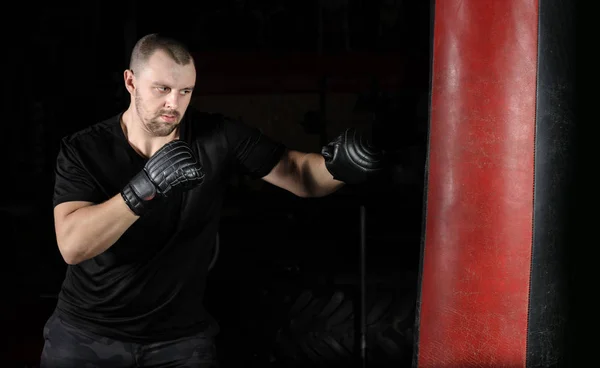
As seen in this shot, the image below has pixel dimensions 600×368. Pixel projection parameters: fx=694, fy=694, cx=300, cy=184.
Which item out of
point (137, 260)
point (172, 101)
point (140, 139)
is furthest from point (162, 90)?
point (137, 260)

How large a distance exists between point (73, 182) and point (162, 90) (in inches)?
12.2

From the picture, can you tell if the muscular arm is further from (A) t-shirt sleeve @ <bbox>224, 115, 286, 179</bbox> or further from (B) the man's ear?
(B) the man's ear

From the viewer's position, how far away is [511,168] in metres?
1.38

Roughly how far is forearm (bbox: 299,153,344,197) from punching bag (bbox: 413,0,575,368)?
0.50m

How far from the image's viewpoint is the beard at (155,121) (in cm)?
172

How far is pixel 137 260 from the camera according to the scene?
5.83ft

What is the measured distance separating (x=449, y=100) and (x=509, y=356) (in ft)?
1.74

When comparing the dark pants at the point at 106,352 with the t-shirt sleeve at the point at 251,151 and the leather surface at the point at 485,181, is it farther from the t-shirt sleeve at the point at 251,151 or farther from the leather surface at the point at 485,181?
the leather surface at the point at 485,181

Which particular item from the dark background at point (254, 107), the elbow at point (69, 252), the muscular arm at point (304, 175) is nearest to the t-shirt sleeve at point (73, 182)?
the elbow at point (69, 252)

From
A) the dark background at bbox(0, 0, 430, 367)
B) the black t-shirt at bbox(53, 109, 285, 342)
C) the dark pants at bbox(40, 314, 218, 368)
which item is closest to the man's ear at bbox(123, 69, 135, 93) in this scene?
the black t-shirt at bbox(53, 109, 285, 342)

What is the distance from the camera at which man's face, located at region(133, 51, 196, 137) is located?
A: 170cm

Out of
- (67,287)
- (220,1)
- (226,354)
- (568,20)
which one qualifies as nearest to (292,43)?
(220,1)

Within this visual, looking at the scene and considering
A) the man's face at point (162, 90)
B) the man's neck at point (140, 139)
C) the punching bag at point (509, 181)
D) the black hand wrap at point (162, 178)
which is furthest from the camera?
the man's neck at point (140, 139)

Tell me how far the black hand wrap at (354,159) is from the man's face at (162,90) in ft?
1.32
